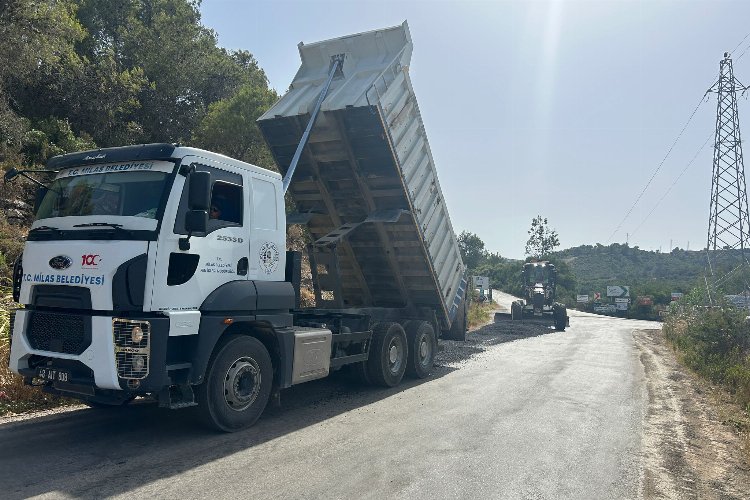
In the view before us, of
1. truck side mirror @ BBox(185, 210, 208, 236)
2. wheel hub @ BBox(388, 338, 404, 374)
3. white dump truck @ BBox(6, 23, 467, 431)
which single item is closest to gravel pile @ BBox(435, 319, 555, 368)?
wheel hub @ BBox(388, 338, 404, 374)

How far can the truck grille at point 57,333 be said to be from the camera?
5.19m

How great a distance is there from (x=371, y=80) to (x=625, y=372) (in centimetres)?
871

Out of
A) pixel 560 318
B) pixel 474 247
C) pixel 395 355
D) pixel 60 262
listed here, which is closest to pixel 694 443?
pixel 395 355

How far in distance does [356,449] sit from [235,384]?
61.3 inches

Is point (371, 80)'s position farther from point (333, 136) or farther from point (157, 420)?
point (157, 420)

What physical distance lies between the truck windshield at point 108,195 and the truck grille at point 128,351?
44.3 inches

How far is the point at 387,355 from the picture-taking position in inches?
361

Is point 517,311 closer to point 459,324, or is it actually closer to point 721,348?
point 721,348

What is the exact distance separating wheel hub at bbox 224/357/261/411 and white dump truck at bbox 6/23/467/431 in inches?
0.6

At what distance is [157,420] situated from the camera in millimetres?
6527

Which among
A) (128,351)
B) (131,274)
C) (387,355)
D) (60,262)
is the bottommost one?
(387,355)

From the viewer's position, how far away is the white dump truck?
16.8 feet

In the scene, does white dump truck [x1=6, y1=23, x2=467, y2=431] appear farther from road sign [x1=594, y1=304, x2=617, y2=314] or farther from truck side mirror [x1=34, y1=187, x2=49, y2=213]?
road sign [x1=594, y1=304, x2=617, y2=314]

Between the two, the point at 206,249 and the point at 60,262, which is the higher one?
the point at 206,249
